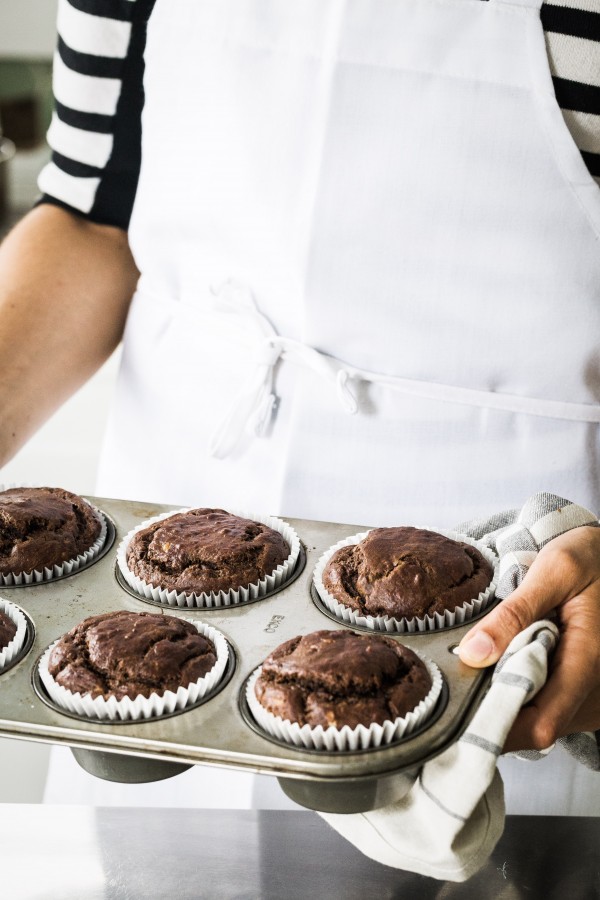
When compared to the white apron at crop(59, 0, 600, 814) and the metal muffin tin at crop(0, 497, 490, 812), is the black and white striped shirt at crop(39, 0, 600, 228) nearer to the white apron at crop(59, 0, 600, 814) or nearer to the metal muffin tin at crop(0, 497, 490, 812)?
the white apron at crop(59, 0, 600, 814)

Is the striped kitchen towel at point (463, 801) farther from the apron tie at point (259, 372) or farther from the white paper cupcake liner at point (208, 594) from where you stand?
the apron tie at point (259, 372)

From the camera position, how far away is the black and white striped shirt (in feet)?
6.27

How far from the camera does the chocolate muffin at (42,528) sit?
56.8 inches

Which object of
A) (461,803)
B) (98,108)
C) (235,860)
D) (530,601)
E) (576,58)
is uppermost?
(576,58)

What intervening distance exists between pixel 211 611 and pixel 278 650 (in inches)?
7.9

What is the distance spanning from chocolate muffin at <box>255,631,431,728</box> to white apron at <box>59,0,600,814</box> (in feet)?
1.77

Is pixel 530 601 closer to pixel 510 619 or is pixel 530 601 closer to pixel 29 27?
pixel 510 619

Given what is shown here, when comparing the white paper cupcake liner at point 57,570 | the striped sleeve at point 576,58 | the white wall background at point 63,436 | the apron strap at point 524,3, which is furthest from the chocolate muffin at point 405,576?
the white wall background at point 63,436

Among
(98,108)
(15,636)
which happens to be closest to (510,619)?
(15,636)

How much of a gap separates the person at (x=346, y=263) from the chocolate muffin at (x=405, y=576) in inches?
11.0

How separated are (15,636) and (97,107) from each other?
1184 mm

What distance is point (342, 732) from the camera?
42.4 inches

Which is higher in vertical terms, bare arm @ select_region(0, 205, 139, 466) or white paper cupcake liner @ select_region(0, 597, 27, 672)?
bare arm @ select_region(0, 205, 139, 466)

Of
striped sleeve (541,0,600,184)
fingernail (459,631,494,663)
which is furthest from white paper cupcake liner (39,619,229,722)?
striped sleeve (541,0,600,184)
